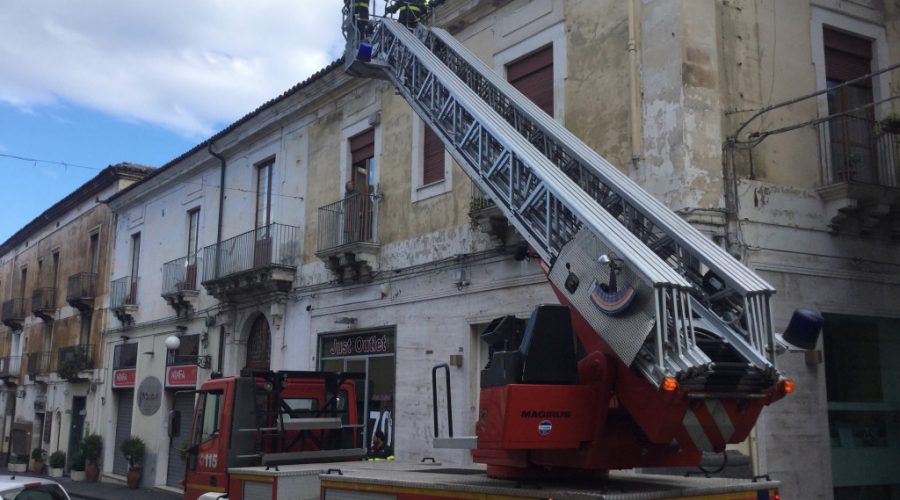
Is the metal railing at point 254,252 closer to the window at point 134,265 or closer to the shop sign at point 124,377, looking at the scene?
the shop sign at point 124,377

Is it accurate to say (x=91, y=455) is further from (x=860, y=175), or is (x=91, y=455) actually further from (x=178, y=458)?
(x=860, y=175)

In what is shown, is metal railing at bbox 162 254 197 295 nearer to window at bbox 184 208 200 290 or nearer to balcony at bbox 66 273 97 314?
window at bbox 184 208 200 290

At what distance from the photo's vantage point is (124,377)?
2519 centimetres

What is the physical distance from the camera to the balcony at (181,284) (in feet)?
71.9

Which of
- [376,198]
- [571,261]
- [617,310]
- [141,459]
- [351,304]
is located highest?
[376,198]

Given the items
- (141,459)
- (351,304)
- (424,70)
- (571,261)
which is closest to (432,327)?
(351,304)

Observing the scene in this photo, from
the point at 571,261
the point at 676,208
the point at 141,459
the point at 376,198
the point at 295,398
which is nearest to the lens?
the point at 571,261

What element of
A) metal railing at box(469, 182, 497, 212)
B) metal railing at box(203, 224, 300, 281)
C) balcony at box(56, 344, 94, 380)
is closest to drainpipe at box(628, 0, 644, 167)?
metal railing at box(469, 182, 497, 212)

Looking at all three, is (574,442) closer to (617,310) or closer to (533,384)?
(533,384)

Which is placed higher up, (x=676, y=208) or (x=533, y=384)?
(x=676, y=208)

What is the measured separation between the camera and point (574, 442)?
5.53 metres

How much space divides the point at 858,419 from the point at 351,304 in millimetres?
8934

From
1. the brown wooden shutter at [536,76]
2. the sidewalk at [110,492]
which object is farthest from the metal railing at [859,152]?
the sidewalk at [110,492]

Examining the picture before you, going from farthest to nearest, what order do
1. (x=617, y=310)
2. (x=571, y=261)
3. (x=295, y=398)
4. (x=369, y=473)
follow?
(x=295, y=398) < (x=369, y=473) < (x=571, y=261) < (x=617, y=310)
